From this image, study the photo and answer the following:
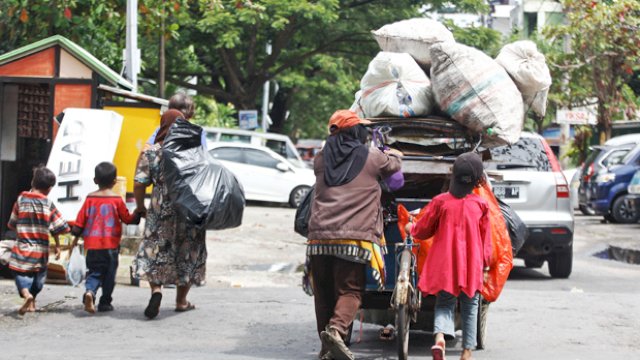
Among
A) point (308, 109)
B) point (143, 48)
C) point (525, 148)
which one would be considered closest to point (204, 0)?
point (525, 148)

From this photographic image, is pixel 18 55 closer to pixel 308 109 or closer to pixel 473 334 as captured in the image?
pixel 473 334

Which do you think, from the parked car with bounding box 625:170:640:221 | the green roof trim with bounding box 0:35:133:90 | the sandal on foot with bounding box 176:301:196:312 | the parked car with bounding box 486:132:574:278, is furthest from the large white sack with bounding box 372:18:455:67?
the parked car with bounding box 625:170:640:221

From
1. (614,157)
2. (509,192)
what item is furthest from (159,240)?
(614,157)

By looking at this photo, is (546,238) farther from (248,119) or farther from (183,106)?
(248,119)

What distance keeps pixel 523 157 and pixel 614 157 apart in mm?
13013

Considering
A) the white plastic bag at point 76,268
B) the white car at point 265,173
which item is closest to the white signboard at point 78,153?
the white plastic bag at point 76,268

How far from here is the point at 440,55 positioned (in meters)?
8.47

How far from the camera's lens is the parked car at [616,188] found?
25.0 meters

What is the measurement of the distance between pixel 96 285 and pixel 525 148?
6223 mm

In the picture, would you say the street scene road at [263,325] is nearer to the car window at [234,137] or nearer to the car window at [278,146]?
the car window at [234,137]

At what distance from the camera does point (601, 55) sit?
105 ft

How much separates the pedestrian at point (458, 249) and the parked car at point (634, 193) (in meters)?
16.6

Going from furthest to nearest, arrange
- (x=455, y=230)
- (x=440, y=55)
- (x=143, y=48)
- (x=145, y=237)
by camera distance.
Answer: (x=143, y=48) < (x=145, y=237) < (x=440, y=55) < (x=455, y=230)

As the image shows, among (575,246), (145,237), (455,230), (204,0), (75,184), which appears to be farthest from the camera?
(575,246)
